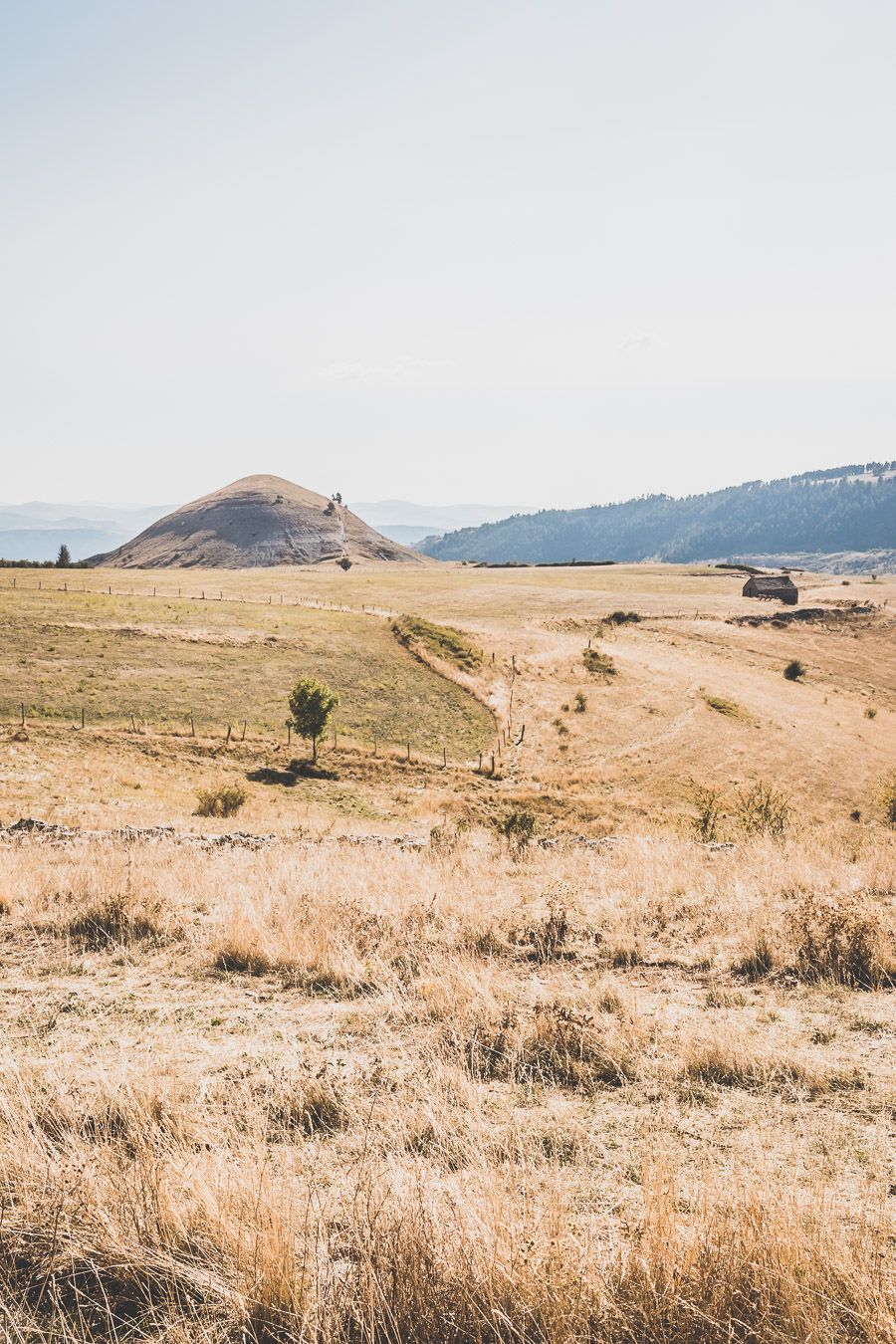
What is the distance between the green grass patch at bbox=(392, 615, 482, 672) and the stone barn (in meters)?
60.4

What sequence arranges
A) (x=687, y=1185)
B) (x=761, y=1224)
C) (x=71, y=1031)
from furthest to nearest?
(x=71, y=1031) < (x=687, y=1185) < (x=761, y=1224)

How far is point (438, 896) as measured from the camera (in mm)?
9695

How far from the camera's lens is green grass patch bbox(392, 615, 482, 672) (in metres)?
59.5

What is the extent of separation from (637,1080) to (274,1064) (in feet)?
8.96

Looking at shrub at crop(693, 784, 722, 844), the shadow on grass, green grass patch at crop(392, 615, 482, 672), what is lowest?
shrub at crop(693, 784, 722, 844)

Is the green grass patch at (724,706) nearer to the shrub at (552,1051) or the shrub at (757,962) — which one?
the shrub at (757,962)

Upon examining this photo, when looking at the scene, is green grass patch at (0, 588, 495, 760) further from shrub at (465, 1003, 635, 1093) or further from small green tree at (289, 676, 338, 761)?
shrub at (465, 1003, 635, 1093)

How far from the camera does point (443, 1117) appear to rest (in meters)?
4.45

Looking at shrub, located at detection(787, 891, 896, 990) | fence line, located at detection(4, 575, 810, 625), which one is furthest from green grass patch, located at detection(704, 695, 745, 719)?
shrub, located at detection(787, 891, 896, 990)

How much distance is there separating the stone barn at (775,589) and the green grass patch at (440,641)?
198 ft

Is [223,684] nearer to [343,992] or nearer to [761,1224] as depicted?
Result: [343,992]

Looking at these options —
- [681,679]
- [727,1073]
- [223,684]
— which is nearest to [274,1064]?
[727,1073]

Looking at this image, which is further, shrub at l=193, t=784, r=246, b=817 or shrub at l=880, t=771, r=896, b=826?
shrub at l=880, t=771, r=896, b=826

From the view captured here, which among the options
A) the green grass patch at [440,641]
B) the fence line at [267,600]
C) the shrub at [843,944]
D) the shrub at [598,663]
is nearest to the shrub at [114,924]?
the shrub at [843,944]
